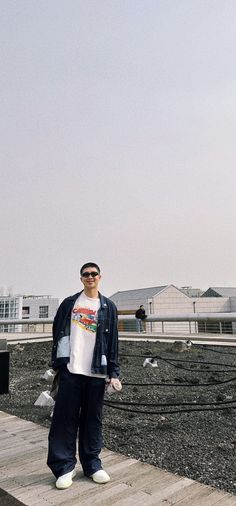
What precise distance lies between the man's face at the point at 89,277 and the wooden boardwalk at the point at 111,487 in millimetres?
1580

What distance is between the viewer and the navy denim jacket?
309 cm

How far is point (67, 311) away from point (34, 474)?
1413 millimetres

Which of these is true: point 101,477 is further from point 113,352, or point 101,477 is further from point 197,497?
point 113,352

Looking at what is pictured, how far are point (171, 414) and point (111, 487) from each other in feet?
7.79

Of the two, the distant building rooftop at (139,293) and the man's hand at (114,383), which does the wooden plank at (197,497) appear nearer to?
the man's hand at (114,383)

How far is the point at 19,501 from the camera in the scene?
2770 millimetres

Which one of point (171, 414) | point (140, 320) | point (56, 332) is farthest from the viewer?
point (140, 320)

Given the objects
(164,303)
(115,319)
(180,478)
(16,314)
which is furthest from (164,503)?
(16,314)

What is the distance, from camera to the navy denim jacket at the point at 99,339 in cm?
309

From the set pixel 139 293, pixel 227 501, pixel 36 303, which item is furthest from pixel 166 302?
pixel 36 303

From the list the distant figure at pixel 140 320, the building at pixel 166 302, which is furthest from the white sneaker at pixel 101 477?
the building at pixel 166 302

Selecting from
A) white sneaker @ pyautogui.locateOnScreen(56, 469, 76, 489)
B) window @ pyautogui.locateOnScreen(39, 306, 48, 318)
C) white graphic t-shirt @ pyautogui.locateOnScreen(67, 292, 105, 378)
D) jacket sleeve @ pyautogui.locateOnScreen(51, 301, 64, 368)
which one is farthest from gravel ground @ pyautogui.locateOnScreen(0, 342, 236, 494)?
window @ pyautogui.locateOnScreen(39, 306, 48, 318)

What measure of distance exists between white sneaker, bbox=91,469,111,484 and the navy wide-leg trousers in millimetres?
42

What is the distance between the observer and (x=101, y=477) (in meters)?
3.04
